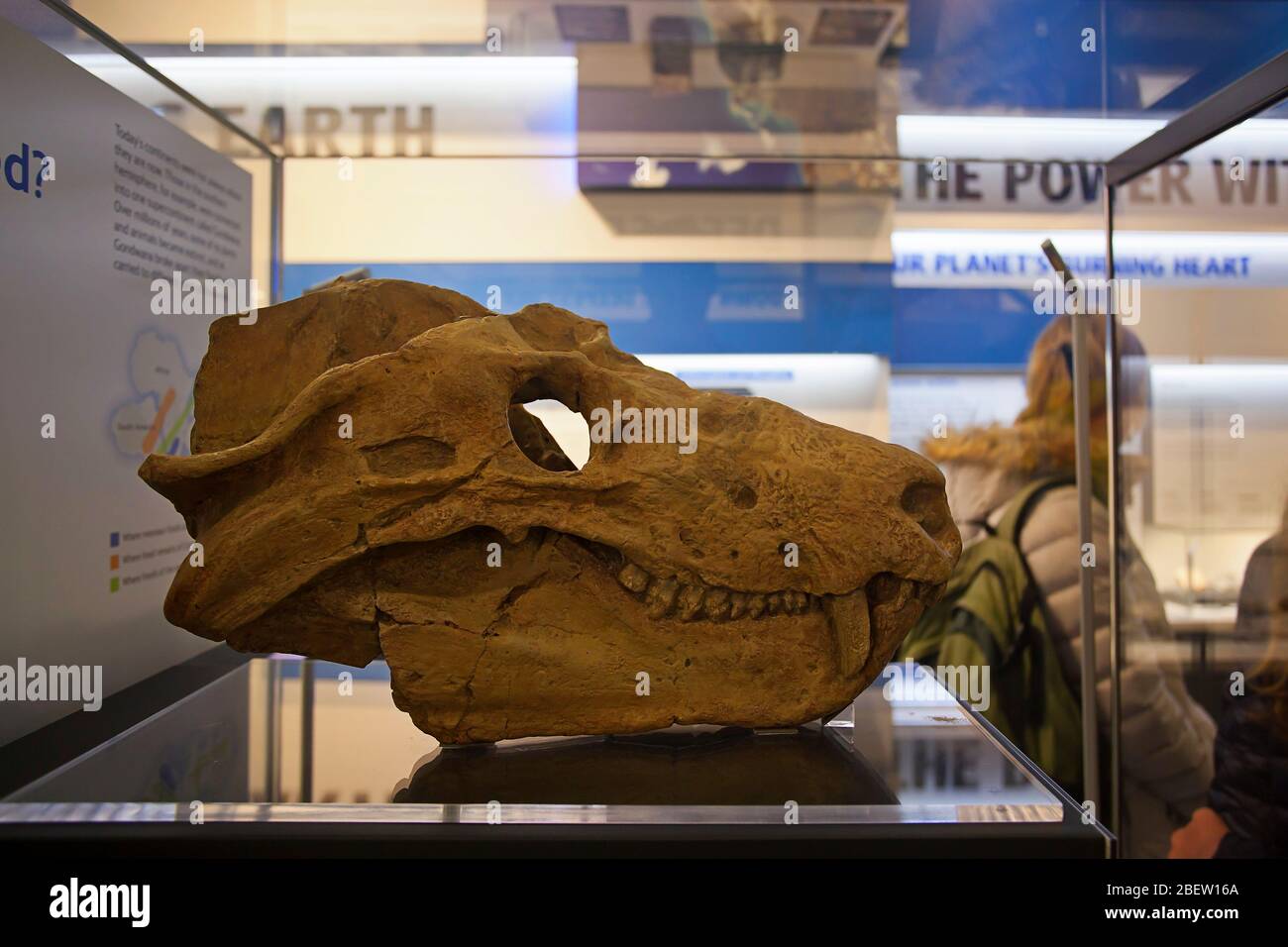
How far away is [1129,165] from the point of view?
3.96 metres

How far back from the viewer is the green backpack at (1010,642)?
4785 millimetres

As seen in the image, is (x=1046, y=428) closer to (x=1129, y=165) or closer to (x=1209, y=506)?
(x=1209, y=506)

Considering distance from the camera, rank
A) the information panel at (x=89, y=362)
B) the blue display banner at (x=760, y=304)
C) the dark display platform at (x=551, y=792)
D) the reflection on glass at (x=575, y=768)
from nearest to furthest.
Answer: the dark display platform at (x=551, y=792) → the reflection on glass at (x=575, y=768) → the information panel at (x=89, y=362) → the blue display banner at (x=760, y=304)

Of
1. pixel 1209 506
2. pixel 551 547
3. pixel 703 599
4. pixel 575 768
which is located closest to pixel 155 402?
pixel 551 547

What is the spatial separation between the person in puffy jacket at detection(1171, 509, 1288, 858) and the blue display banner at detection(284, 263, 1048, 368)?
63.6 inches

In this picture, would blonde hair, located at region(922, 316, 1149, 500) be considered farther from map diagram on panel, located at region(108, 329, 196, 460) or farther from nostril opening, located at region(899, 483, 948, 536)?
map diagram on panel, located at region(108, 329, 196, 460)

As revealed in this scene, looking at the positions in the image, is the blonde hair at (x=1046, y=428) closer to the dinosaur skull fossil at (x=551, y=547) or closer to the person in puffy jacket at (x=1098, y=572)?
the person in puffy jacket at (x=1098, y=572)

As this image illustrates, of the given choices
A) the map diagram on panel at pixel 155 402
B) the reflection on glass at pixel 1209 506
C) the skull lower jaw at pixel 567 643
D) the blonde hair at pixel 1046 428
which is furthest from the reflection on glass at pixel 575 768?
the blonde hair at pixel 1046 428

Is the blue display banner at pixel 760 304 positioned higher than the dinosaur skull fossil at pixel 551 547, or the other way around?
the blue display banner at pixel 760 304

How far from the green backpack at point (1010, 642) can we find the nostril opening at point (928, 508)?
7.37 ft

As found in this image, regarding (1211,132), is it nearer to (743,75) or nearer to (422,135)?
(743,75)

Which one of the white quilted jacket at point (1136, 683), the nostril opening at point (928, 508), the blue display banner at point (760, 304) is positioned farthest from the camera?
the blue display banner at point (760, 304)

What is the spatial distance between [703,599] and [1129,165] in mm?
2714
